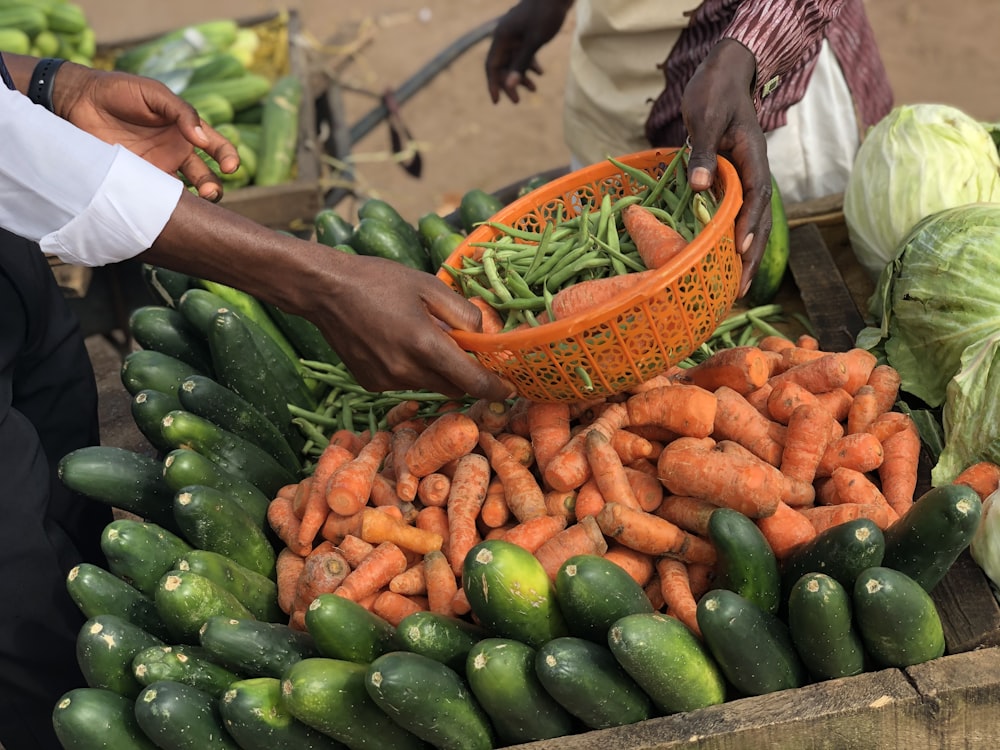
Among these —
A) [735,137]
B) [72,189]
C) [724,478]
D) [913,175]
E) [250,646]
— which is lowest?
[250,646]

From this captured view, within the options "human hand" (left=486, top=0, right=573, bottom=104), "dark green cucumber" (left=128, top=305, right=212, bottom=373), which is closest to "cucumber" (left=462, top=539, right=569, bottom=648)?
"dark green cucumber" (left=128, top=305, right=212, bottom=373)

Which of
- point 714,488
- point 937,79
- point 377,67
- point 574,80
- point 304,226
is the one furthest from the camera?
point 377,67

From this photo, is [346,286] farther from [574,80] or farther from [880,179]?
[574,80]

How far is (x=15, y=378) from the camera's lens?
257cm

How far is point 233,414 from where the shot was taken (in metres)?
2.28

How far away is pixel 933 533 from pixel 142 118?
208 cm

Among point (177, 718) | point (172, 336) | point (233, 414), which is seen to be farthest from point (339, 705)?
point (172, 336)

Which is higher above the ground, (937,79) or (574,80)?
(574,80)

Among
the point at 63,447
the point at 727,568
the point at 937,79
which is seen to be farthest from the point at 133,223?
the point at 937,79

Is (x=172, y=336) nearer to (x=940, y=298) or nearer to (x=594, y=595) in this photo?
(x=594, y=595)

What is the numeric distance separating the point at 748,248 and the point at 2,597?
1.80 m

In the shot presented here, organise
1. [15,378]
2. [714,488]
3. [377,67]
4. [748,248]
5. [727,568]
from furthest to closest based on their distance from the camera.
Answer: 1. [377,67]
2. [15,378]
3. [748,248]
4. [714,488]
5. [727,568]

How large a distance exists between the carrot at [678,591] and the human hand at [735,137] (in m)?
0.61

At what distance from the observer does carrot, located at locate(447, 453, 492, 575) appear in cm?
199
